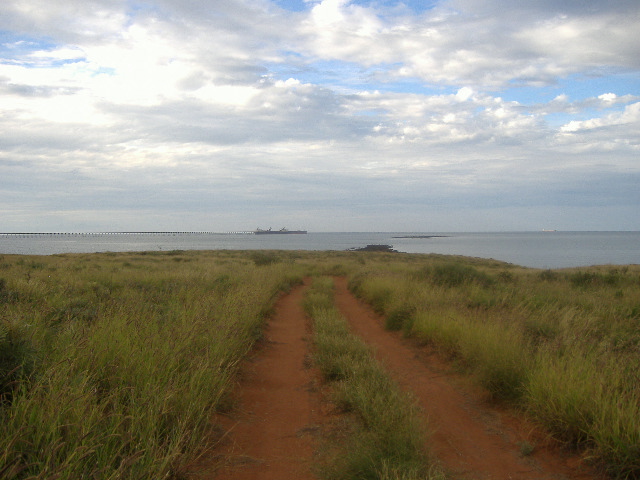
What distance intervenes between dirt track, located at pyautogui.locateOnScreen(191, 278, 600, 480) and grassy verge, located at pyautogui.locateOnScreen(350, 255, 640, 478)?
13.4 inches

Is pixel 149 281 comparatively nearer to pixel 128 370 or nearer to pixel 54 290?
pixel 54 290

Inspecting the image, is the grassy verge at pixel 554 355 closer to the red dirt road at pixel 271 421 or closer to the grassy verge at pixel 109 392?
the red dirt road at pixel 271 421

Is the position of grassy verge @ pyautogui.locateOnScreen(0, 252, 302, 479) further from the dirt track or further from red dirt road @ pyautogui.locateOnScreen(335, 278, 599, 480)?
red dirt road @ pyautogui.locateOnScreen(335, 278, 599, 480)

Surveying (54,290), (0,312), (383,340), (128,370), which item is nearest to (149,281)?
(54,290)

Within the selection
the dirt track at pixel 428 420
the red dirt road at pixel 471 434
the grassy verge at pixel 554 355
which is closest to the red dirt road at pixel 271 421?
the dirt track at pixel 428 420

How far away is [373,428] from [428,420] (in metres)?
0.97

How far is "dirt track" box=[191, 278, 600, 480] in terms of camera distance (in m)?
4.64

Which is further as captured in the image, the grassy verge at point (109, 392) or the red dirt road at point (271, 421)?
the red dirt road at point (271, 421)

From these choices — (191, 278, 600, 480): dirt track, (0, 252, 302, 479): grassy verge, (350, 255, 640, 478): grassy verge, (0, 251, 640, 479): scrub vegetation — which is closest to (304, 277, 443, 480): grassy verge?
(0, 251, 640, 479): scrub vegetation

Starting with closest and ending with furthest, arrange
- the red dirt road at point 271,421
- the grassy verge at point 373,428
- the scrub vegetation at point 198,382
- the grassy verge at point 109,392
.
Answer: the grassy verge at point 109,392 → the scrub vegetation at point 198,382 → the grassy verge at point 373,428 → the red dirt road at point 271,421

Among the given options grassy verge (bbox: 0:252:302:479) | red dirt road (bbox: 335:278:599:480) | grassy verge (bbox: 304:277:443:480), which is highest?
grassy verge (bbox: 0:252:302:479)

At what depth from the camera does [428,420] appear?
218 inches

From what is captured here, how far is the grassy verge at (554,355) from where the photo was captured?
15.1 ft

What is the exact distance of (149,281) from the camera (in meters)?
16.1
